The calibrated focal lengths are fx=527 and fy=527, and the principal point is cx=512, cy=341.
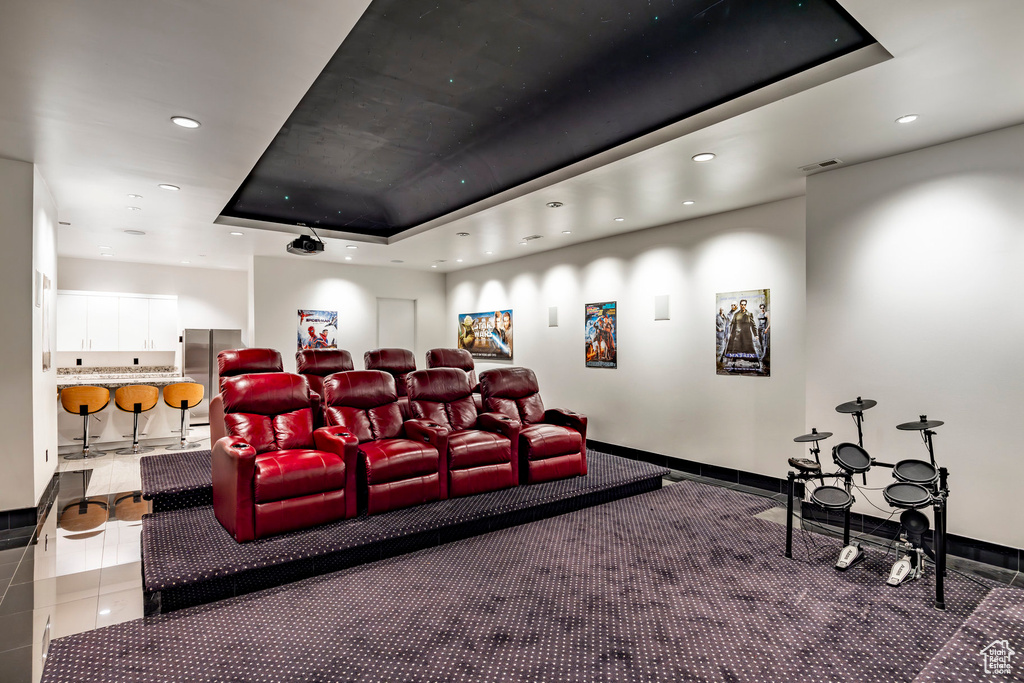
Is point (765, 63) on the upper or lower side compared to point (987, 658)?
upper

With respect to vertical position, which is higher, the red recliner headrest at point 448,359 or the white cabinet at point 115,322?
the white cabinet at point 115,322

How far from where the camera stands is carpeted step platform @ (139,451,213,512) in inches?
161

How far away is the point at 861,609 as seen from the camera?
2.75 metres

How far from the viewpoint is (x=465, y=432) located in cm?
469

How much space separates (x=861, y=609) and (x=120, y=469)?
22.7 ft

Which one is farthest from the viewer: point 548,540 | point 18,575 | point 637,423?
point 637,423

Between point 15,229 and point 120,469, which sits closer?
point 15,229

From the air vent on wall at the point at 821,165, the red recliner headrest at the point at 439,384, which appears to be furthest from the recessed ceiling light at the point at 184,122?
the air vent on wall at the point at 821,165

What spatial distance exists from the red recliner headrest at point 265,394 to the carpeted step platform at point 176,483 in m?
0.76

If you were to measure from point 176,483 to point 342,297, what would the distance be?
4821 millimetres

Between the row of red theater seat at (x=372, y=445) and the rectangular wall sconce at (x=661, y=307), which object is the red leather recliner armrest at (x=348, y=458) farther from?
the rectangular wall sconce at (x=661, y=307)

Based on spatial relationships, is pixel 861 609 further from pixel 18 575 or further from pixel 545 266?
pixel 545 266

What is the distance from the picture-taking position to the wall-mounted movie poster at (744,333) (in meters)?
5.02

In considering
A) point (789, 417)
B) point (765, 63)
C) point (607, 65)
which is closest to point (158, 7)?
point (607, 65)
